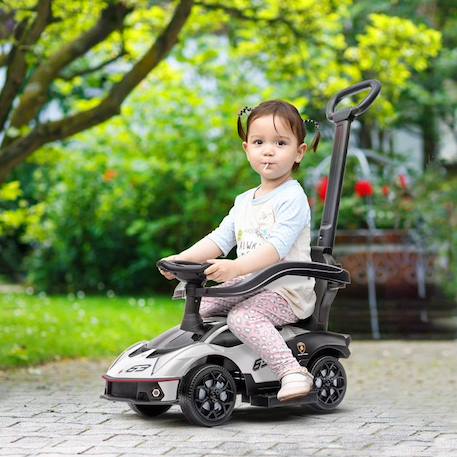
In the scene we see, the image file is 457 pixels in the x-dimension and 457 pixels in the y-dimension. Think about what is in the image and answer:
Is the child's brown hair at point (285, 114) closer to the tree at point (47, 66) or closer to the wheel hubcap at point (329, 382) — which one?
the wheel hubcap at point (329, 382)

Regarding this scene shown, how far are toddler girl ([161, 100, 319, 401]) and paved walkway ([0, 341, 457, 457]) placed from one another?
325 millimetres

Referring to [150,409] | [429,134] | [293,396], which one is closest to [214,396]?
[293,396]

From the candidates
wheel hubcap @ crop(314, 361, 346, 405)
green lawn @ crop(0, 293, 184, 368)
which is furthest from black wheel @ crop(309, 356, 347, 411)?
green lawn @ crop(0, 293, 184, 368)

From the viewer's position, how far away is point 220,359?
5000mm

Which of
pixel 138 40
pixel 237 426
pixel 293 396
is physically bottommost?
pixel 237 426

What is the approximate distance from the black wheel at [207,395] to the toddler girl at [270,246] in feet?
0.65

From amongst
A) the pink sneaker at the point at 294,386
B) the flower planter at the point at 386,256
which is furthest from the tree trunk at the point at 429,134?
the pink sneaker at the point at 294,386

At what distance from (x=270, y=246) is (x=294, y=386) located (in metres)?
0.63

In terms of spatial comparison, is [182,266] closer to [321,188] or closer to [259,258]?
[259,258]

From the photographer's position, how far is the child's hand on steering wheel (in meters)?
4.84

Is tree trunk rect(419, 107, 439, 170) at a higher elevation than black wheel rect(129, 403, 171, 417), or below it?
higher

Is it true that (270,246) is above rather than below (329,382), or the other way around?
above

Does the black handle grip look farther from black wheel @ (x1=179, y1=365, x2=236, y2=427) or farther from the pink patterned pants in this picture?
black wheel @ (x1=179, y1=365, x2=236, y2=427)

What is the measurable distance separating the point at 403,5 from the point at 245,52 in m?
9.04
